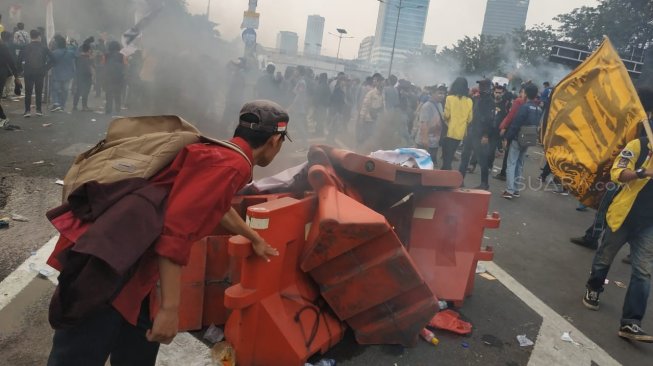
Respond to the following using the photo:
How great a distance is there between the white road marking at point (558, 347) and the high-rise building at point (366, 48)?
104 m

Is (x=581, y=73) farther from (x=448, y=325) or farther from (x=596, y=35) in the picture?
(x=596, y=35)

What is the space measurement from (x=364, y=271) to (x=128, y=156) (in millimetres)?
1782

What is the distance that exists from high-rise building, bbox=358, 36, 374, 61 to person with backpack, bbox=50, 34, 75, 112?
96019 mm

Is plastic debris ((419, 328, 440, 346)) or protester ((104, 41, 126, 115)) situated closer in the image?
plastic debris ((419, 328, 440, 346))

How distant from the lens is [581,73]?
4.46 m

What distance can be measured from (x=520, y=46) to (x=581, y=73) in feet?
136

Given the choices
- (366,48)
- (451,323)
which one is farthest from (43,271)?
(366,48)

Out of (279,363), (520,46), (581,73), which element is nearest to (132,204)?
(279,363)

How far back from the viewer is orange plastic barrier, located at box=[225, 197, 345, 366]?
272cm

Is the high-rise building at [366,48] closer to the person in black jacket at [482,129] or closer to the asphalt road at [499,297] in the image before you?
the person in black jacket at [482,129]

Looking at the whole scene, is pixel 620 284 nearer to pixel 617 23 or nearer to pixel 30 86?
pixel 30 86

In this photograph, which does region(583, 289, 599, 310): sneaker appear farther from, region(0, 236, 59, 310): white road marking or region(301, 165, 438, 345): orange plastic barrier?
region(0, 236, 59, 310): white road marking

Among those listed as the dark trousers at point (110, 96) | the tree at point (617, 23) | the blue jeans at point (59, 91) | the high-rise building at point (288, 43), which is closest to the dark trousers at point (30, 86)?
the blue jeans at point (59, 91)

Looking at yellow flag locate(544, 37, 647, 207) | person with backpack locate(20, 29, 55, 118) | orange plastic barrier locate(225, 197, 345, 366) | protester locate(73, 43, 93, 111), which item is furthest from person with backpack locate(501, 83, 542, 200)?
protester locate(73, 43, 93, 111)
